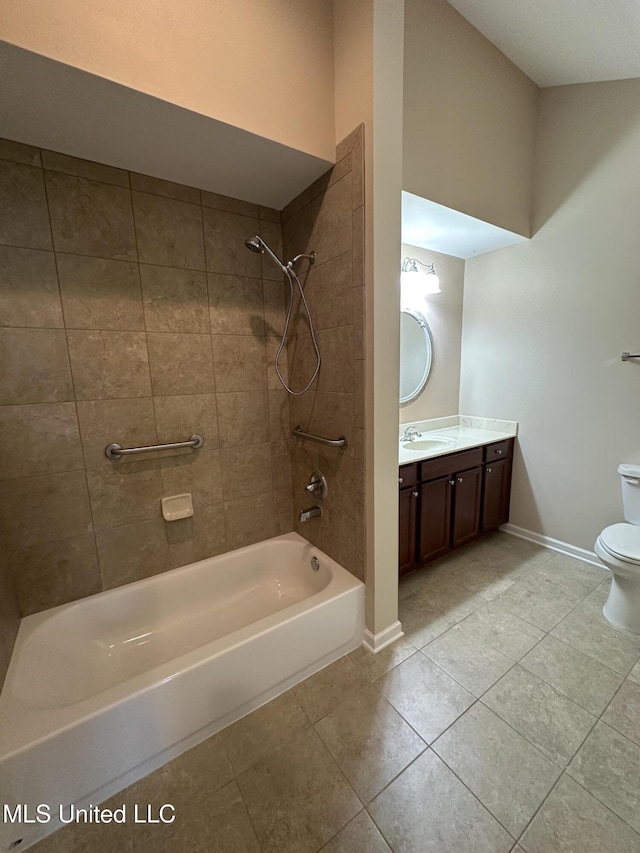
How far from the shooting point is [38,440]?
1432 mm

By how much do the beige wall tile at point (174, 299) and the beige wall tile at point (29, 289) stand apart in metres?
0.34

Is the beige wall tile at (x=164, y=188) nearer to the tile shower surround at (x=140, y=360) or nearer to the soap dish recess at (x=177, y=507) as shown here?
the tile shower surround at (x=140, y=360)

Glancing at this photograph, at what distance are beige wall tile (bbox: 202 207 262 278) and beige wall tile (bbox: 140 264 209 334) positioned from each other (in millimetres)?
129

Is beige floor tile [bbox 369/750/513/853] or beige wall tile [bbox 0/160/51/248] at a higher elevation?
beige wall tile [bbox 0/160/51/248]

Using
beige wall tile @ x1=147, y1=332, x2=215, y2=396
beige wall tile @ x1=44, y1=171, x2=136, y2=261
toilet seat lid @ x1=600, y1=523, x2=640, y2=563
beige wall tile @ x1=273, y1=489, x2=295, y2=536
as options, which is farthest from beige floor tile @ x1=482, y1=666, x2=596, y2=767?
beige wall tile @ x1=44, y1=171, x2=136, y2=261

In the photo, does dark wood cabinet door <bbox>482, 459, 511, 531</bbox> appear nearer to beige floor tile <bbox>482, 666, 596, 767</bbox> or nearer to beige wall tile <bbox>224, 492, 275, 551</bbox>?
beige floor tile <bbox>482, 666, 596, 767</bbox>

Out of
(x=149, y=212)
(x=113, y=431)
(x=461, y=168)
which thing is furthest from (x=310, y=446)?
(x=461, y=168)

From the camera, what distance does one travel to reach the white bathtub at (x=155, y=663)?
1.00 m

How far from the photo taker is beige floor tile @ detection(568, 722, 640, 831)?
103 centimetres

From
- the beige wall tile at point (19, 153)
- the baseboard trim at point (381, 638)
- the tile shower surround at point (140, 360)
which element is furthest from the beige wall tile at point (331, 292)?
the baseboard trim at point (381, 638)

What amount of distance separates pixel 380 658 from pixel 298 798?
0.64 m

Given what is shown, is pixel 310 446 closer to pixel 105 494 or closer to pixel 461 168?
pixel 105 494

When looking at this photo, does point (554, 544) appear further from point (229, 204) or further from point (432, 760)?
point (229, 204)

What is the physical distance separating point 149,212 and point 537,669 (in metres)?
2.74
